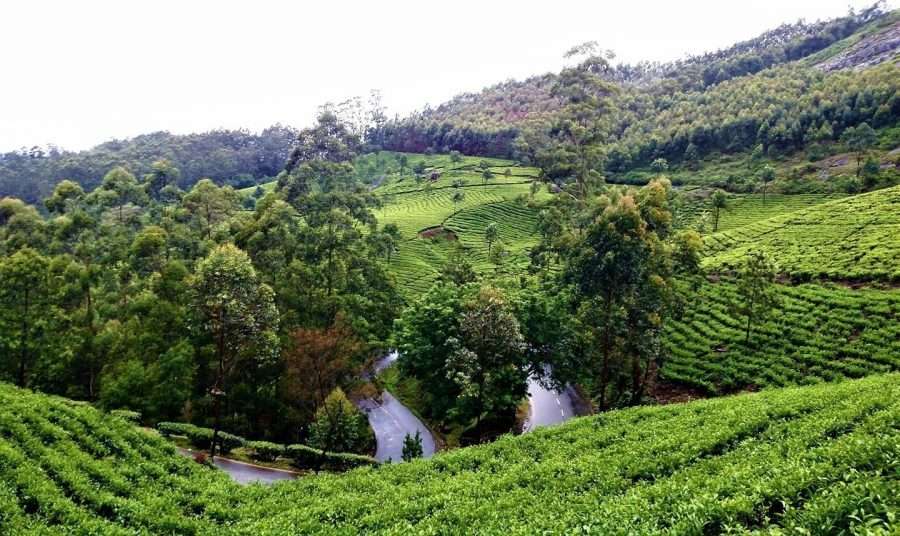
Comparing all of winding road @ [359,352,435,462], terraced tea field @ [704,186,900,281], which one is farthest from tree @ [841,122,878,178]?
winding road @ [359,352,435,462]

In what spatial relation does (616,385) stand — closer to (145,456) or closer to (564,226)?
(564,226)

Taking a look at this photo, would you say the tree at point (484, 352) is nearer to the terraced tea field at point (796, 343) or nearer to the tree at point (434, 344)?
the tree at point (434, 344)

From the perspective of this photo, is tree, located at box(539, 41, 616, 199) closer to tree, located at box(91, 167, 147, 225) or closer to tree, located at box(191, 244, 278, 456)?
tree, located at box(191, 244, 278, 456)

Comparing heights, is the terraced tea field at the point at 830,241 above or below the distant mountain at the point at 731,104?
below

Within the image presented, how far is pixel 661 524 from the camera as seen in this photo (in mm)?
10398

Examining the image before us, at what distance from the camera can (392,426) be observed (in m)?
38.3

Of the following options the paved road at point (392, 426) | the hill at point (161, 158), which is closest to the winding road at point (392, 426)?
the paved road at point (392, 426)

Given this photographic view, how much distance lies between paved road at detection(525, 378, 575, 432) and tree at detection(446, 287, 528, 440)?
5.25 metres

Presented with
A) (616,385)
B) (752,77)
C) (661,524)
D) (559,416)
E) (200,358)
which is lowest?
(559,416)

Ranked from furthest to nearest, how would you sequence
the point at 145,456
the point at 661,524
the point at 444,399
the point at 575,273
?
the point at 444,399 → the point at 575,273 → the point at 145,456 → the point at 661,524

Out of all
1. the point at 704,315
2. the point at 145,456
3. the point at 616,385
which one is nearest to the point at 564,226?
the point at 704,315

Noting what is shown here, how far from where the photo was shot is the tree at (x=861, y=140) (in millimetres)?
77375

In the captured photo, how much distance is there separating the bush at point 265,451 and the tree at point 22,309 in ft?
46.3

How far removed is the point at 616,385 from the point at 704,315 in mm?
9970
